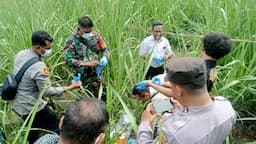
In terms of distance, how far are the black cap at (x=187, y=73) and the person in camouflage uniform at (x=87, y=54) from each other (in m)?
1.98

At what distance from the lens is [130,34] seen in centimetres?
516

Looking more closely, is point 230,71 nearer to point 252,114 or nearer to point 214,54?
point 252,114

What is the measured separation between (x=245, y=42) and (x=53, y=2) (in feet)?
9.36

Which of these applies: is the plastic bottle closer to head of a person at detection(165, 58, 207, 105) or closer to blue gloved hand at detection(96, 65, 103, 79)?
head of a person at detection(165, 58, 207, 105)

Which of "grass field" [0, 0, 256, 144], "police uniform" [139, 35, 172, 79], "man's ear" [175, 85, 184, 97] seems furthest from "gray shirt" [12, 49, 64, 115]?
"man's ear" [175, 85, 184, 97]

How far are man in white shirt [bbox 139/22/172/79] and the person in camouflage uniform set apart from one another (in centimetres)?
44

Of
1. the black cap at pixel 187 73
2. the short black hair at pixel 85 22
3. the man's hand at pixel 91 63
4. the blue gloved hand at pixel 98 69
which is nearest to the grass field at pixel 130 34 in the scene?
the blue gloved hand at pixel 98 69

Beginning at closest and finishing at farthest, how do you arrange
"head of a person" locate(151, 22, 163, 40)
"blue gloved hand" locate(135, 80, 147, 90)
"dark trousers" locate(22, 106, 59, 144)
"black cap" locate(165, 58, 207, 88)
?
"black cap" locate(165, 58, 207, 88)
"blue gloved hand" locate(135, 80, 147, 90)
"dark trousers" locate(22, 106, 59, 144)
"head of a person" locate(151, 22, 163, 40)

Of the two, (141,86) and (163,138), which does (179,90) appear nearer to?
→ (163,138)

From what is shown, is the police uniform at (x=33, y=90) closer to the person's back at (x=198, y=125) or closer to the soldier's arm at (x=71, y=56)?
the soldier's arm at (x=71, y=56)

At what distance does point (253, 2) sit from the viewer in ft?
14.9

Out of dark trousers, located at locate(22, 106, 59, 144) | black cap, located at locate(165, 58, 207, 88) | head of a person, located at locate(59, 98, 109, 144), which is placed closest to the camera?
head of a person, located at locate(59, 98, 109, 144)

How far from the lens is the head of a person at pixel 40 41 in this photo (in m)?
3.35

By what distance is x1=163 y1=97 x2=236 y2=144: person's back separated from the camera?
6.92ft
